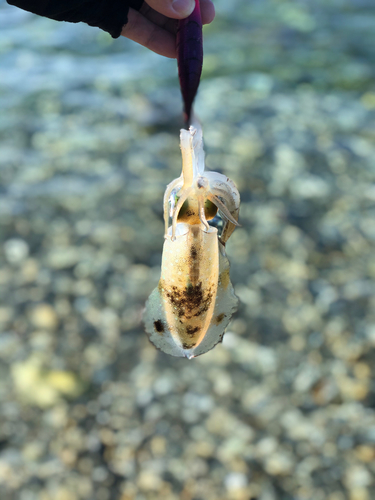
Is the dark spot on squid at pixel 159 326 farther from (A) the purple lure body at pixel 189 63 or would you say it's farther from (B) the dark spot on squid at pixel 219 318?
(A) the purple lure body at pixel 189 63

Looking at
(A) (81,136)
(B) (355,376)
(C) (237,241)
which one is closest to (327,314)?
(B) (355,376)

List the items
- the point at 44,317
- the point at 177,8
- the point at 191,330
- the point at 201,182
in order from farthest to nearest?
the point at 44,317, the point at 177,8, the point at 191,330, the point at 201,182

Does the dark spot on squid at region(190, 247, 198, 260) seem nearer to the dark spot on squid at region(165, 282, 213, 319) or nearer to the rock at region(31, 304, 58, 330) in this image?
the dark spot on squid at region(165, 282, 213, 319)

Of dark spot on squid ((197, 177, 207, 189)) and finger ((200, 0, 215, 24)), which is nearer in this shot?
dark spot on squid ((197, 177, 207, 189))

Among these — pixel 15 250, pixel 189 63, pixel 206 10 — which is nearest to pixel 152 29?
pixel 206 10

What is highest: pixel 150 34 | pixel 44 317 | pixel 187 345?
pixel 150 34

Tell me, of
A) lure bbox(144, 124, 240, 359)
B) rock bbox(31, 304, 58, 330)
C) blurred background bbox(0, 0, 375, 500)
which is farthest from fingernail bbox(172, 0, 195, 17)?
rock bbox(31, 304, 58, 330)

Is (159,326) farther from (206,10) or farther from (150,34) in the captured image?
(150,34)
